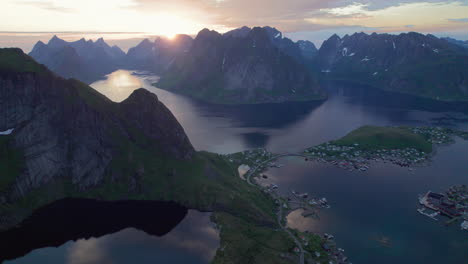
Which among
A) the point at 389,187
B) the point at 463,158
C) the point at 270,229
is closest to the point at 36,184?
the point at 270,229

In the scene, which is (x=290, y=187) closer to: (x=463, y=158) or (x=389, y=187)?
(x=389, y=187)

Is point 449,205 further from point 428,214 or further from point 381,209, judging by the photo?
point 381,209

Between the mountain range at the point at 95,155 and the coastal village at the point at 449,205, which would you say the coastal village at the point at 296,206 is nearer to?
the mountain range at the point at 95,155

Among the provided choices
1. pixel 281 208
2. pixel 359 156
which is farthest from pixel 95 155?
pixel 359 156

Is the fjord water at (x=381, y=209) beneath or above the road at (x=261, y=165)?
beneath

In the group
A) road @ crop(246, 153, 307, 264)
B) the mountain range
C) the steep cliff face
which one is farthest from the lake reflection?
road @ crop(246, 153, 307, 264)

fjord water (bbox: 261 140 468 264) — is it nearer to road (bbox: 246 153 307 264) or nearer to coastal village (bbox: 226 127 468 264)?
coastal village (bbox: 226 127 468 264)

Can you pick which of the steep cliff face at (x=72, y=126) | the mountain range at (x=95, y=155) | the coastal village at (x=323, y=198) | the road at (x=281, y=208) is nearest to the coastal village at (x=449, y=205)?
the coastal village at (x=323, y=198)
